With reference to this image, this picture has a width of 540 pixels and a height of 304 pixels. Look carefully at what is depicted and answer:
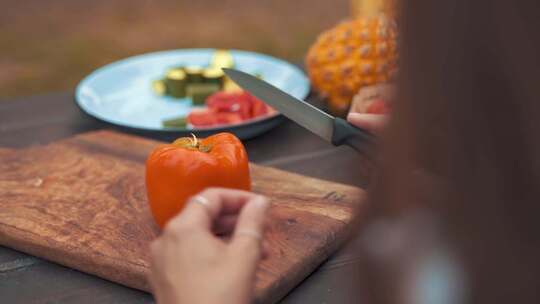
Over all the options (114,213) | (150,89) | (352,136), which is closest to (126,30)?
(150,89)

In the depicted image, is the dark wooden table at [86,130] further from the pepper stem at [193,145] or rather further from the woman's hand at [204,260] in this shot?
the pepper stem at [193,145]

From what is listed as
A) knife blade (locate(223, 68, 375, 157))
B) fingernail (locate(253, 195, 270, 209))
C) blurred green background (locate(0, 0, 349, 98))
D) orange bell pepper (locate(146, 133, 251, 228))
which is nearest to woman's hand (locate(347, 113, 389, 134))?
knife blade (locate(223, 68, 375, 157))

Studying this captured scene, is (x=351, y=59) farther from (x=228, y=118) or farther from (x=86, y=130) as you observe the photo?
(x=86, y=130)

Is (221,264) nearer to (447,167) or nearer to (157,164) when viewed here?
(447,167)

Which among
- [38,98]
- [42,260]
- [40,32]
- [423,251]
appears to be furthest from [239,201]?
[40,32]

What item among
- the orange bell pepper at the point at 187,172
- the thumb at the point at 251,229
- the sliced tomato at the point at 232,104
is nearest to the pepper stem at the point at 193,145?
the orange bell pepper at the point at 187,172

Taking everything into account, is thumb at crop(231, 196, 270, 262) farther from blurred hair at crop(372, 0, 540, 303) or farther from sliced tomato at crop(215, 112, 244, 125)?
sliced tomato at crop(215, 112, 244, 125)

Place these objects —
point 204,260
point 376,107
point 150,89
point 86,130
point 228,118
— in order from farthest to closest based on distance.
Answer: point 150,89 → point 86,130 → point 228,118 → point 376,107 → point 204,260

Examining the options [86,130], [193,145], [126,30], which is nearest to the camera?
[193,145]

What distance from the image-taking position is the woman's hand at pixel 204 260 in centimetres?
68

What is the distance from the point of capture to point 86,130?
1.68 meters

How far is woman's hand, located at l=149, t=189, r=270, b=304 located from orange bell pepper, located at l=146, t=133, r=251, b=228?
1.02 feet

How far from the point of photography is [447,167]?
0.54 meters

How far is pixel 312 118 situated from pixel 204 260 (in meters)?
0.42
